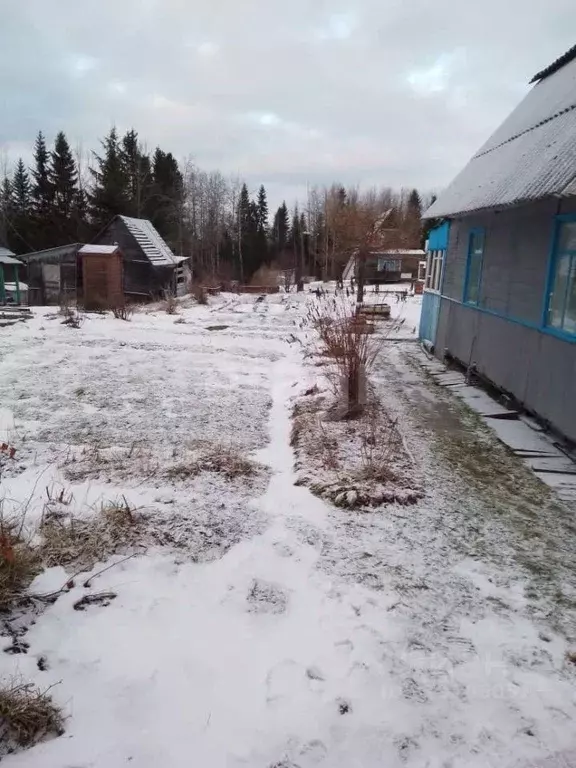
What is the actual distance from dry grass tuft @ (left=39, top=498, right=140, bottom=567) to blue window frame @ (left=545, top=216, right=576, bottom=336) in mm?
4896

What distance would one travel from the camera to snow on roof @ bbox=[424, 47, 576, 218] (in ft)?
17.2

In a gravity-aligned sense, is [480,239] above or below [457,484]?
above

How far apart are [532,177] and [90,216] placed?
3710cm

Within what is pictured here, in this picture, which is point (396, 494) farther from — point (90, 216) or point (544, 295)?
point (90, 216)

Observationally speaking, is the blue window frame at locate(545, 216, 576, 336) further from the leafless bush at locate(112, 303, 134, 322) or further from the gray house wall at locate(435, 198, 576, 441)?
the leafless bush at locate(112, 303, 134, 322)

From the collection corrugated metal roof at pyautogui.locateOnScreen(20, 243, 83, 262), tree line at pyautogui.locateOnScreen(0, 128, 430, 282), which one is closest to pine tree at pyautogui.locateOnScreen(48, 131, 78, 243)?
tree line at pyautogui.locateOnScreen(0, 128, 430, 282)

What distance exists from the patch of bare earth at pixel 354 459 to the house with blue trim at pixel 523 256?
1992 millimetres

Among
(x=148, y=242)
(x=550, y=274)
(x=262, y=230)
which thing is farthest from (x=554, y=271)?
(x=262, y=230)

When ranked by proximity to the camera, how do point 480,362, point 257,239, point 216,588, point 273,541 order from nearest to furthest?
point 216,588 < point 273,541 < point 480,362 < point 257,239

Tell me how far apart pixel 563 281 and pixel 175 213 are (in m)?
39.6

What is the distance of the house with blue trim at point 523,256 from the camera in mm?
5475

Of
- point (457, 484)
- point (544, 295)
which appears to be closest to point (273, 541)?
point (457, 484)

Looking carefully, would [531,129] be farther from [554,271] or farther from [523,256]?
[554,271]

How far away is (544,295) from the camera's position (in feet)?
19.8
